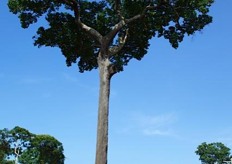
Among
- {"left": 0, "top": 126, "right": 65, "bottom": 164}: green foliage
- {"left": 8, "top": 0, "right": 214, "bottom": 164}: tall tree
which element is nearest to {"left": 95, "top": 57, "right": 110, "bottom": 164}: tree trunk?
{"left": 8, "top": 0, "right": 214, "bottom": 164}: tall tree

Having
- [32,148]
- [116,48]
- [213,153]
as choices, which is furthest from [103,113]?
[213,153]

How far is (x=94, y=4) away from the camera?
74.7 feet

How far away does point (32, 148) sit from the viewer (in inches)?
3282

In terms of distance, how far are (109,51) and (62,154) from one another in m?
71.0

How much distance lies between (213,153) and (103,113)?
9292 centimetres

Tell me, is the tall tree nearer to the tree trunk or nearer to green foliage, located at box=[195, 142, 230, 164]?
the tree trunk

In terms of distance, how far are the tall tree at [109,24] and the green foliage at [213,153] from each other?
85.6 metres

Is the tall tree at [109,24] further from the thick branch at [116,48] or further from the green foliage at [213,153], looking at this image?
the green foliage at [213,153]

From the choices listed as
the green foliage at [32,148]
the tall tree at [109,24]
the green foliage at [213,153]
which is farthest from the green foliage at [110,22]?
the green foliage at [213,153]

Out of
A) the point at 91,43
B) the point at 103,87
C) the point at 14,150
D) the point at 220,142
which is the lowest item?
the point at 103,87

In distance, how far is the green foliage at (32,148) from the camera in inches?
3056

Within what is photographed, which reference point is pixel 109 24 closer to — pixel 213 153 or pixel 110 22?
pixel 110 22

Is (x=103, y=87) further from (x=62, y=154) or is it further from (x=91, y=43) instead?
(x=62, y=154)

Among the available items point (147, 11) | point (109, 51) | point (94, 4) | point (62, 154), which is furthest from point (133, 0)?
point (62, 154)
